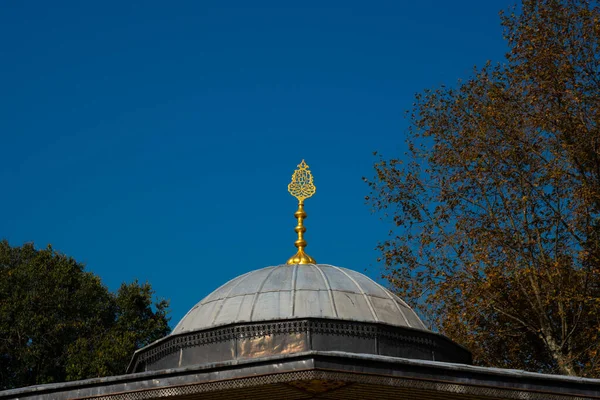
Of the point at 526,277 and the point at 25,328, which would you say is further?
the point at 25,328

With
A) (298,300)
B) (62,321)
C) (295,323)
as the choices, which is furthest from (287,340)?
(62,321)

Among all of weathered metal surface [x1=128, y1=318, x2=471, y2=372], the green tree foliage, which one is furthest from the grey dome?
the green tree foliage

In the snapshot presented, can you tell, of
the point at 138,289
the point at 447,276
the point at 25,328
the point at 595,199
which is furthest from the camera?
the point at 138,289

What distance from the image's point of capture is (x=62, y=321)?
107 ft

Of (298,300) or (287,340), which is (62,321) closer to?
(298,300)

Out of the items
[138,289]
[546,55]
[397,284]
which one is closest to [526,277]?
[397,284]

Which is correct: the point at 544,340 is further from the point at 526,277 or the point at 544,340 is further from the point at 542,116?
the point at 542,116

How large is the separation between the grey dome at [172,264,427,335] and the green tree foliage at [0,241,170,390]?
57.5ft

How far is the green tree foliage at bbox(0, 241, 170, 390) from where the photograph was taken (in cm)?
3105

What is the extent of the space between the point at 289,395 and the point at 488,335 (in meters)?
16.1

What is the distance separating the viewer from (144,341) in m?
33.1

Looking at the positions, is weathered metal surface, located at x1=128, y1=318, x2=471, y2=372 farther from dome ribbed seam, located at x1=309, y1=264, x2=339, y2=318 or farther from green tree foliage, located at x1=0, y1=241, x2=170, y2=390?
green tree foliage, located at x1=0, y1=241, x2=170, y2=390

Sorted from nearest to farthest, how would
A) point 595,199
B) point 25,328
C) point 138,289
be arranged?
1. point 595,199
2. point 25,328
3. point 138,289

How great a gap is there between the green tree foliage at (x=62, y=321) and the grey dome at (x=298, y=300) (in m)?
17.5
